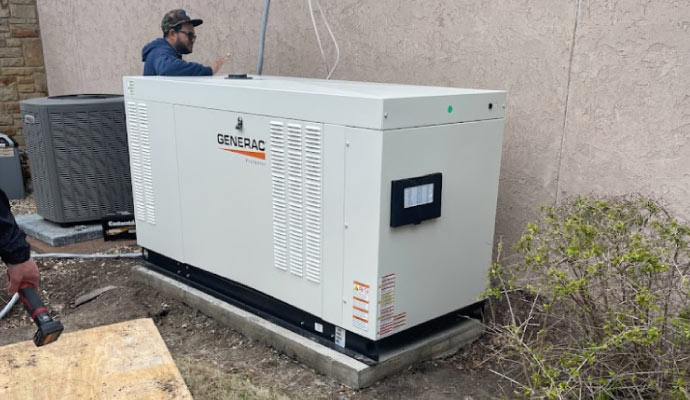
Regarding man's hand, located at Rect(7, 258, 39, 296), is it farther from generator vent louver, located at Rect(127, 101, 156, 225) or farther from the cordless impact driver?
generator vent louver, located at Rect(127, 101, 156, 225)

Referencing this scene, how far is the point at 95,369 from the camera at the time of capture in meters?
2.34

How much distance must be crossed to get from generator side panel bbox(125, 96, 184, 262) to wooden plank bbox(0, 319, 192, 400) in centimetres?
173

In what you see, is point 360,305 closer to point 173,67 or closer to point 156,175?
point 156,175

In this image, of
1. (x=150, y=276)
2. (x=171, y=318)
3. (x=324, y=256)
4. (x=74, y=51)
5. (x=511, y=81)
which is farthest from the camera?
(x=74, y=51)

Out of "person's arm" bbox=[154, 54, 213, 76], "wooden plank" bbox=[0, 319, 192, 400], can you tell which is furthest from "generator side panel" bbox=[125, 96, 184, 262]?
"wooden plank" bbox=[0, 319, 192, 400]

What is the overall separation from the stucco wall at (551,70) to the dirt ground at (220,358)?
121cm

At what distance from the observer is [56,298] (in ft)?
15.9

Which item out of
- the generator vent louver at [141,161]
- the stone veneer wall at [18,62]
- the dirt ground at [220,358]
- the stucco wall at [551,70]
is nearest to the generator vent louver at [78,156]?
the dirt ground at [220,358]

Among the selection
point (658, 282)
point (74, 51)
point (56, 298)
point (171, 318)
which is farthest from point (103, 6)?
point (658, 282)

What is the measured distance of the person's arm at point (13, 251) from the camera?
8.14ft

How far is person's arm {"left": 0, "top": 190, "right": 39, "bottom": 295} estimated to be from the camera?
248 centimetres

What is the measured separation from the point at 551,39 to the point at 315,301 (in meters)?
2.12

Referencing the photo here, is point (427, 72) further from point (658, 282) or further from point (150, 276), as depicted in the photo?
point (150, 276)

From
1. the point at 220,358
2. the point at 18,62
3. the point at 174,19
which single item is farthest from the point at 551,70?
the point at 18,62
